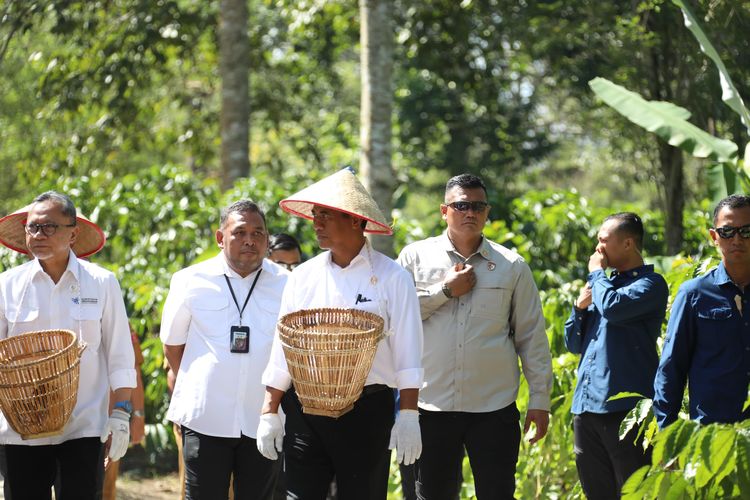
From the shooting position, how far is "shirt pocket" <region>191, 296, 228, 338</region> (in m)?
5.46

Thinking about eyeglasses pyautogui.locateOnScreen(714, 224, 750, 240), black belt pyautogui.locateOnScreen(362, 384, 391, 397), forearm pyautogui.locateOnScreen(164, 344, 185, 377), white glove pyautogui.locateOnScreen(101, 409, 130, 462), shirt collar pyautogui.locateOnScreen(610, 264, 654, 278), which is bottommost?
white glove pyautogui.locateOnScreen(101, 409, 130, 462)

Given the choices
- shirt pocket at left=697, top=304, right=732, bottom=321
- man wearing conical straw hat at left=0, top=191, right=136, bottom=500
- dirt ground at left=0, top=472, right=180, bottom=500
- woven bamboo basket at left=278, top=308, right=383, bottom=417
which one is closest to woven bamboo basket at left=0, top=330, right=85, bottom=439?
man wearing conical straw hat at left=0, top=191, right=136, bottom=500

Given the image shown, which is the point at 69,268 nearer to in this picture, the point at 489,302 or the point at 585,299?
the point at 489,302

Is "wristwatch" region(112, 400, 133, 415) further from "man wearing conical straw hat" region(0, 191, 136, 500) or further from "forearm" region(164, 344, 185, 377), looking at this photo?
"forearm" region(164, 344, 185, 377)

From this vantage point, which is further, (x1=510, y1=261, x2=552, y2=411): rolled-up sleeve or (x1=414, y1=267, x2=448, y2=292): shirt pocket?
(x1=414, y1=267, x2=448, y2=292): shirt pocket

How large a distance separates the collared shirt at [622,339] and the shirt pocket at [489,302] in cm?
48

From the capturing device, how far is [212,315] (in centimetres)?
549

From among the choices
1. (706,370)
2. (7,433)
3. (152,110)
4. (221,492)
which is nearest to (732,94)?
(706,370)

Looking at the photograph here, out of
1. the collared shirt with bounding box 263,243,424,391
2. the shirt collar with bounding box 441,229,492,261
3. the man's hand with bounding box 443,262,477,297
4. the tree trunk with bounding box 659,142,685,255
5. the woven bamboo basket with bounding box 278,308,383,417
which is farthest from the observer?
the tree trunk with bounding box 659,142,685,255

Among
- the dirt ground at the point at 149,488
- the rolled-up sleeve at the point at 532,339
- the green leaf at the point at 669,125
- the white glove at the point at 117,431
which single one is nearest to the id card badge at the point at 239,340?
the white glove at the point at 117,431

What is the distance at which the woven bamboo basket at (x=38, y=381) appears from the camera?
15.1 ft

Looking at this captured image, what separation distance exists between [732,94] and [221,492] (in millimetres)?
3367

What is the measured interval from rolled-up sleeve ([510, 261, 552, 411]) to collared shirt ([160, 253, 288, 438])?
4.30 feet

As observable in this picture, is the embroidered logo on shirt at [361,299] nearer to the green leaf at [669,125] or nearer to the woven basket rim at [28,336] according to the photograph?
the woven basket rim at [28,336]
